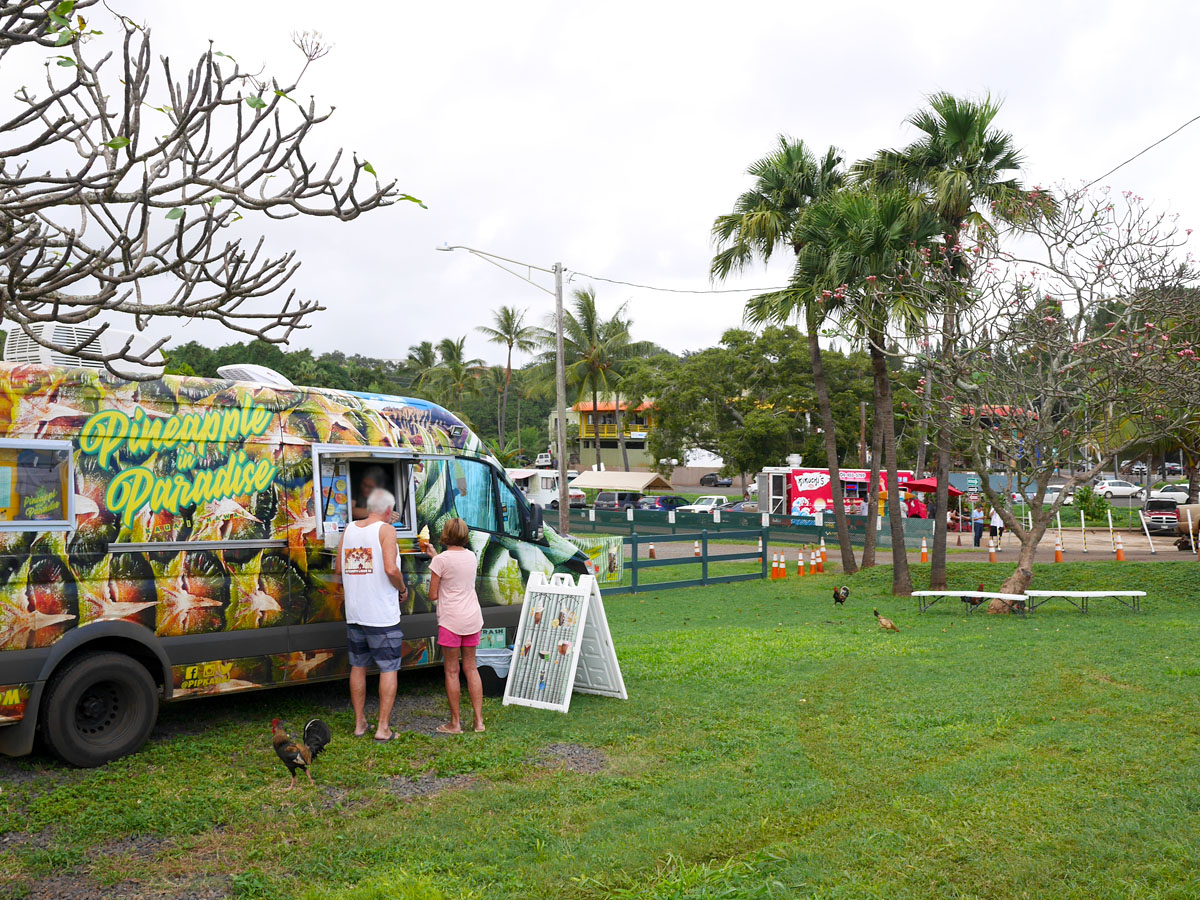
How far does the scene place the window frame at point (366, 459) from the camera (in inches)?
310

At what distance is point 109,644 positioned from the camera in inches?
260

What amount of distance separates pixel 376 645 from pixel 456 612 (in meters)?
0.60

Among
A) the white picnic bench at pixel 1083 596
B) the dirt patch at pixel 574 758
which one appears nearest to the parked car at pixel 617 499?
the white picnic bench at pixel 1083 596

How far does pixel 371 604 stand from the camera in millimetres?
7227

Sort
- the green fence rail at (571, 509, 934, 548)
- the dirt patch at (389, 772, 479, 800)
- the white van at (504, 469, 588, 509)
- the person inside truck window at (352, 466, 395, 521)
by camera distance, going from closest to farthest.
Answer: the dirt patch at (389, 772, 479, 800)
the person inside truck window at (352, 466, 395, 521)
the green fence rail at (571, 509, 934, 548)
the white van at (504, 469, 588, 509)

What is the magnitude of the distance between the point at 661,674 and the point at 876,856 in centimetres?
514

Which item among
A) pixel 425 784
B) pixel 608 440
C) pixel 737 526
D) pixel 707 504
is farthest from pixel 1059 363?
pixel 608 440

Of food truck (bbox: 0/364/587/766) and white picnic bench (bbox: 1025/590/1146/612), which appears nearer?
food truck (bbox: 0/364/587/766)

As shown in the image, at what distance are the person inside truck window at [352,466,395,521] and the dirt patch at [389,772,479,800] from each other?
2.47 meters

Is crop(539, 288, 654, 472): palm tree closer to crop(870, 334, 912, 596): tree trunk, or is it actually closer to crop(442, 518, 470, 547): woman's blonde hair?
crop(870, 334, 912, 596): tree trunk

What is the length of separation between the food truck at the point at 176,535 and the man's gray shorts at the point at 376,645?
22.8 inches

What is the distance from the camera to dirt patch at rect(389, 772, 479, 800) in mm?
5980

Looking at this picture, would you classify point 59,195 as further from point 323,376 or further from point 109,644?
point 323,376

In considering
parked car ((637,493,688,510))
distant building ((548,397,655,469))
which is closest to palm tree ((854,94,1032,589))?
parked car ((637,493,688,510))
